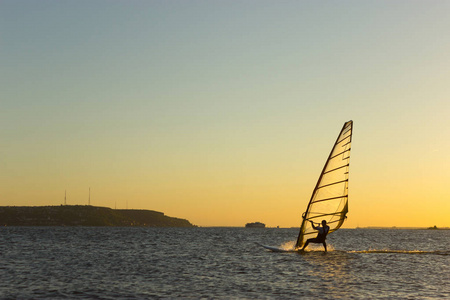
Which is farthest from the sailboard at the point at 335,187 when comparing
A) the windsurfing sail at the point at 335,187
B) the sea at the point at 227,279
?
the sea at the point at 227,279

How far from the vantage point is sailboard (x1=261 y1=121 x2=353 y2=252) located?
31.2 meters

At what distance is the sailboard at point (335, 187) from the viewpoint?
31.2 meters

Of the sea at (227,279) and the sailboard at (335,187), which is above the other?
the sailboard at (335,187)

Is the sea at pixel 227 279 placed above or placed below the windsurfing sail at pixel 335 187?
below

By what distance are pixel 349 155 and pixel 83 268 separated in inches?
660

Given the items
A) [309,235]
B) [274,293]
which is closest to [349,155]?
[309,235]

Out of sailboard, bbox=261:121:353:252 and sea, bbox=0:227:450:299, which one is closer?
sea, bbox=0:227:450:299

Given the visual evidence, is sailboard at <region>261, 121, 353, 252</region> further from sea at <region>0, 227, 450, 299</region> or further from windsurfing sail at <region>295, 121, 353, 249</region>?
sea at <region>0, 227, 450, 299</region>

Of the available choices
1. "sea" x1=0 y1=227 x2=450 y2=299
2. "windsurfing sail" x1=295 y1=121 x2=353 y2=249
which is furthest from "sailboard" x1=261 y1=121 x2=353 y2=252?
"sea" x1=0 y1=227 x2=450 y2=299

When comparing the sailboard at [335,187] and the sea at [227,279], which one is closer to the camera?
the sea at [227,279]

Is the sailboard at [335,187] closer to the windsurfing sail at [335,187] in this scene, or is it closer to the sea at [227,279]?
the windsurfing sail at [335,187]

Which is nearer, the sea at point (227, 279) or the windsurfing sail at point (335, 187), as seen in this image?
the sea at point (227, 279)

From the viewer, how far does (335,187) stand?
31484 mm

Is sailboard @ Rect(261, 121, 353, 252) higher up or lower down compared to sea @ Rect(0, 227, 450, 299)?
higher up
